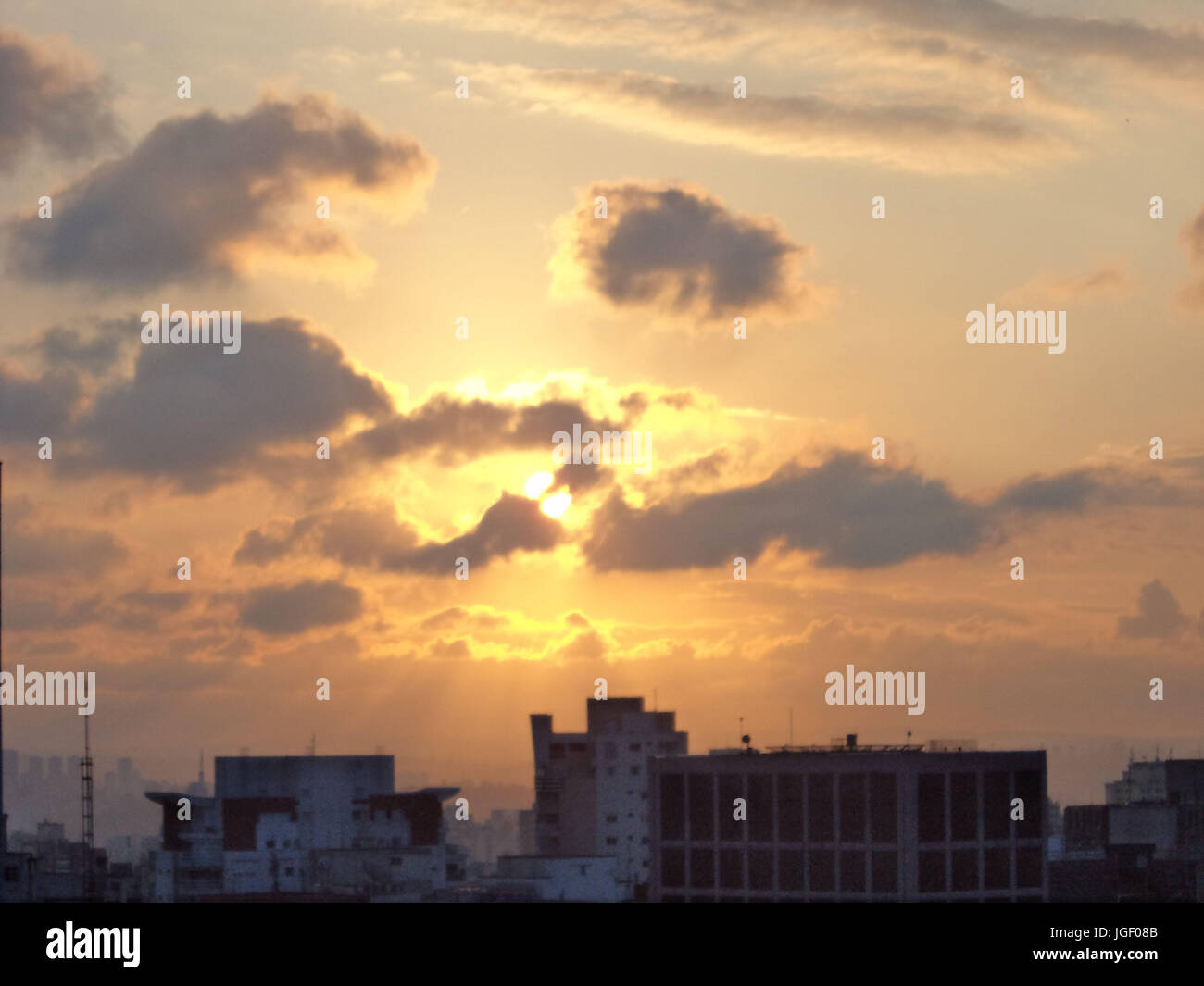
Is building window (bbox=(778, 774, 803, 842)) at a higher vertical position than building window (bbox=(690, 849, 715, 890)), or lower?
higher

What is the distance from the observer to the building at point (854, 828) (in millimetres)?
155375

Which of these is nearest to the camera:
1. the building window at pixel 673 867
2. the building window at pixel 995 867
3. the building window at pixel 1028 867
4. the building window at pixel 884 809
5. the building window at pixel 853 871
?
the building window at pixel 884 809

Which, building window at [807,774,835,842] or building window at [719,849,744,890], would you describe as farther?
building window at [719,849,744,890]

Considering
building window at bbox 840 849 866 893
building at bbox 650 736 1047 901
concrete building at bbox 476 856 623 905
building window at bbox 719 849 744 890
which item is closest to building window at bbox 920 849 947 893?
building at bbox 650 736 1047 901

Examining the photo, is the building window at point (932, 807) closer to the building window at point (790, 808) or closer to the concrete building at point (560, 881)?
the building window at point (790, 808)

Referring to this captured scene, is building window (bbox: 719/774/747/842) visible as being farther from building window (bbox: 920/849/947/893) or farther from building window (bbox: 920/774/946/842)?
building window (bbox: 920/849/947/893)

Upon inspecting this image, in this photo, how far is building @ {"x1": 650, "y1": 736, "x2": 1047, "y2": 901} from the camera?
155375mm

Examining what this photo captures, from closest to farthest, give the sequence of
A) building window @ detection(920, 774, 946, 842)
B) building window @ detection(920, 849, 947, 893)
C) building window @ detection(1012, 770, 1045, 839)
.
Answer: building window @ detection(920, 849, 947, 893), building window @ detection(920, 774, 946, 842), building window @ detection(1012, 770, 1045, 839)

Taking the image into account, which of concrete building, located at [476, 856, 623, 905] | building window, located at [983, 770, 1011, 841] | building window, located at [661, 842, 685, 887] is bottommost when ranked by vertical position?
concrete building, located at [476, 856, 623, 905]

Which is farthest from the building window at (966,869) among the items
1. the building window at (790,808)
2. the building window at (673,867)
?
the building window at (673,867)

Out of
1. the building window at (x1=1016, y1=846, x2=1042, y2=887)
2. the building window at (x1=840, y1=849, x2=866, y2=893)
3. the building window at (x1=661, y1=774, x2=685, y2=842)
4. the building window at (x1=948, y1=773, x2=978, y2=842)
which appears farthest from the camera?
the building window at (x1=661, y1=774, x2=685, y2=842)
